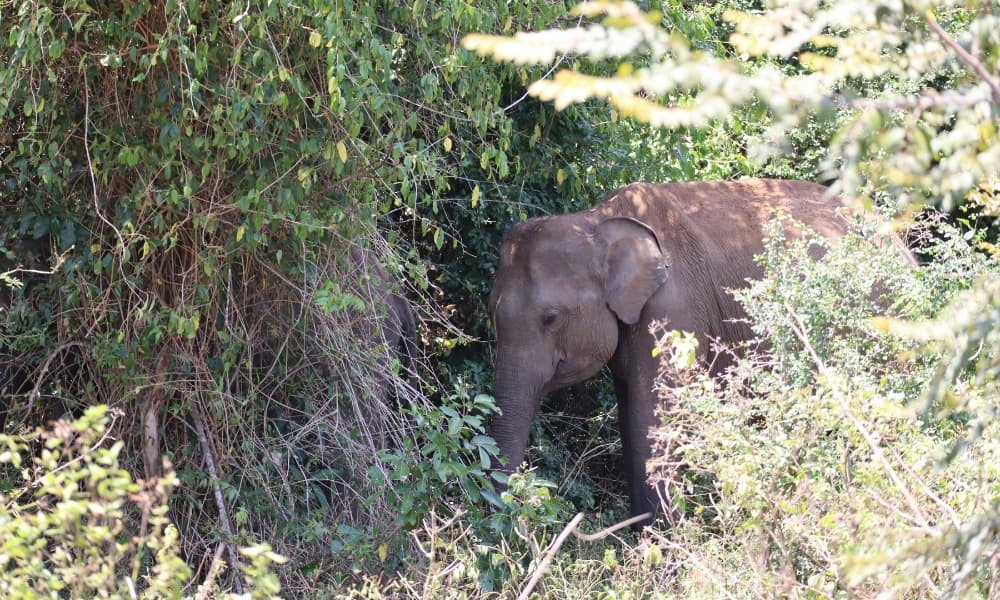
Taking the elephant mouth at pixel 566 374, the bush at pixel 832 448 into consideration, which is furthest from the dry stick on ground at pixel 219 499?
the elephant mouth at pixel 566 374

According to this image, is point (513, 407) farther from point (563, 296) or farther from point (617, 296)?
point (617, 296)

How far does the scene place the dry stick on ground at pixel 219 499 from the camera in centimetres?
601

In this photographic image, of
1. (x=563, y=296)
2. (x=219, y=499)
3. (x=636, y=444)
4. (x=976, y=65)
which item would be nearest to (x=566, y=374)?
(x=563, y=296)

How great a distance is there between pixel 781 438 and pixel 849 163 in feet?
9.37

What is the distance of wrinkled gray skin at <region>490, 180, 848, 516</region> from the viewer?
310 inches

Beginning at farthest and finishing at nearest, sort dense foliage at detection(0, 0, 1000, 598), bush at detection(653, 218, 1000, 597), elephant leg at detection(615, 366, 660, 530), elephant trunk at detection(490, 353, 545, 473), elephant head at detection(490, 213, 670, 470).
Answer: elephant leg at detection(615, 366, 660, 530) → elephant head at detection(490, 213, 670, 470) → elephant trunk at detection(490, 353, 545, 473) → dense foliage at detection(0, 0, 1000, 598) → bush at detection(653, 218, 1000, 597)

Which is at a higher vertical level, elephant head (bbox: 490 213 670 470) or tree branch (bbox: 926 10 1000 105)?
tree branch (bbox: 926 10 1000 105)

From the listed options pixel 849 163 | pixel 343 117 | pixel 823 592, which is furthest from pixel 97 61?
pixel 849 163

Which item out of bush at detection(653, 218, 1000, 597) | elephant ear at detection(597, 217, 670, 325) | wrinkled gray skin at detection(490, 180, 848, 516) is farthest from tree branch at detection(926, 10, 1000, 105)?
elephant ear at detection(597, 217, 670, 325)

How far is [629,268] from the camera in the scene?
8.12 m

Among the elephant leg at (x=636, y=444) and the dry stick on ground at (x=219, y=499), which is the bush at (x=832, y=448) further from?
the dry stick on ground at (x=219, y=499)

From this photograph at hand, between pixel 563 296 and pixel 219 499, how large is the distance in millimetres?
2678

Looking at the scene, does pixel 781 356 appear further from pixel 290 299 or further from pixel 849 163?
pixel 849 163

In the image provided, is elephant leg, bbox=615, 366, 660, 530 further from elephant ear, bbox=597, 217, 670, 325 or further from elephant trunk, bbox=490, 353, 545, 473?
elephant trunk, bbox=490, 353, 545, 473
